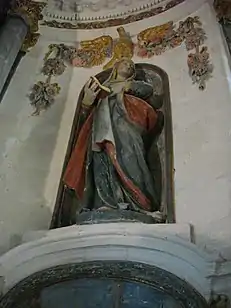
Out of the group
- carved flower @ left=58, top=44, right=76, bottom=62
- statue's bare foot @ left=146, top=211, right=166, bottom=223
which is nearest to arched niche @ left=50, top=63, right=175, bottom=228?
statue's bare foot @ left=146, top=211, right=166, bottom=223

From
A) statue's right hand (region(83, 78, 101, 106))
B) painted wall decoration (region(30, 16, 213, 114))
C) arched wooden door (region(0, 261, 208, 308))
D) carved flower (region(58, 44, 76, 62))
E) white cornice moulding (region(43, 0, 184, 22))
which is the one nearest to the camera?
arched wooden door (region(0, 261, 208, 308))

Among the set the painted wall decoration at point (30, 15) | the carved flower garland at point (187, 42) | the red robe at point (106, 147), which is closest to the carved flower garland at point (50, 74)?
the painted wall decoration at point (30, 15)

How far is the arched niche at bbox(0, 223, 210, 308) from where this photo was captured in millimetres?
3279

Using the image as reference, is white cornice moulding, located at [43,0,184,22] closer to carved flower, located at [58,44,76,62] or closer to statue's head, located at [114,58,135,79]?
carved flower, located at [58,44,76,62]

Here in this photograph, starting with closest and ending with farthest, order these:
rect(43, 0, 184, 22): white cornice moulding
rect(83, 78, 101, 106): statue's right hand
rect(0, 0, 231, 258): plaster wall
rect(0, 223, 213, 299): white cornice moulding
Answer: rect(0, 223, 213, 299): white cornice moulding, rect(0, 0, 231, 258): plaster wall, rect(83, 78, 101, 106): statue's right hand, rect(43, 0, 184, 22): white cornice moulding

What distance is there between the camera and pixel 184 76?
14.6ft

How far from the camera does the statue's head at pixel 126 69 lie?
4.40 m

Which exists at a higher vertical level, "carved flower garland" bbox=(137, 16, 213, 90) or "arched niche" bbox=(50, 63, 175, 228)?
"carved flower garland" bbox=(137, 16, 213, 90)

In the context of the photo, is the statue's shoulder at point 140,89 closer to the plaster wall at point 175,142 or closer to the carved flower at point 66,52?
the plaster wall at point 175,142

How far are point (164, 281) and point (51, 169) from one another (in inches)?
50.1

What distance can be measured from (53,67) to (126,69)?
635 millimetres

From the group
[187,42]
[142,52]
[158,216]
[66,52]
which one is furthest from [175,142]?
[66,52]

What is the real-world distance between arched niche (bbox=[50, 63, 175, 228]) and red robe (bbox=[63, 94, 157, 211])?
100mm

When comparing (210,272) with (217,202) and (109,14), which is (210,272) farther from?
(109,14)
